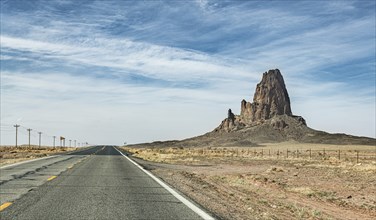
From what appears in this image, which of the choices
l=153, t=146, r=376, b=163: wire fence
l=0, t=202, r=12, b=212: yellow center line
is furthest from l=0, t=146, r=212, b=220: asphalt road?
l=153, t=146, r=376, b=163: wire fence

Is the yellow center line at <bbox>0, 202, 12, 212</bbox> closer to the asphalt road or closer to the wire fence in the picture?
the asphalt road

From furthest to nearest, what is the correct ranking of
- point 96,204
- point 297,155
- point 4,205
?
point 297,155, point 96,204, point 4,205

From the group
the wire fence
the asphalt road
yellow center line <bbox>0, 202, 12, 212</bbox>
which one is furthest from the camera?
the wire fence

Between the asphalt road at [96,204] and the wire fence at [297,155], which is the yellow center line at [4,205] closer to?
the asphalt road at [96,204]

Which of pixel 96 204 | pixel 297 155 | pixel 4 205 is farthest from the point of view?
pixel 297 155

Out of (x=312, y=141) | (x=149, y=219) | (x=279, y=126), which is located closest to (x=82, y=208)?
(x=149, y=219)

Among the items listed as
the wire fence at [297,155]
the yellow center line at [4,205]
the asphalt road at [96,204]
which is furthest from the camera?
the wire fence at [297,155]

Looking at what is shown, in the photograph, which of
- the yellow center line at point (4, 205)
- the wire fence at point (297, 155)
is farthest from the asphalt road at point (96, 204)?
the wire fence at point (297, 155)

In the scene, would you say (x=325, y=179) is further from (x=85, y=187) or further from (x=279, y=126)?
(x=279, y=126)

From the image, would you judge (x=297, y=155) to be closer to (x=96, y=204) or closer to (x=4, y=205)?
(x=96, y=204)

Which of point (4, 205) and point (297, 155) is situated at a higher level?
point (4, 205)

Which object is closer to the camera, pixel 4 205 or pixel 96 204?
pixel 4 205

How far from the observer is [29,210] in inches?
359

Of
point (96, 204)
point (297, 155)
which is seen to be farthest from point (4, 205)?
point (297, 155)
